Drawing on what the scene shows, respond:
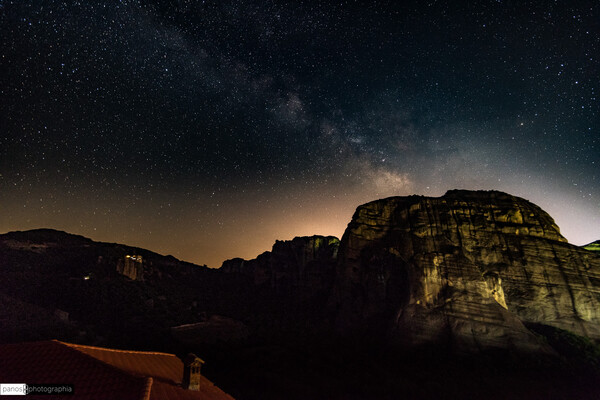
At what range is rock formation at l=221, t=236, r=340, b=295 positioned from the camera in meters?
78.8

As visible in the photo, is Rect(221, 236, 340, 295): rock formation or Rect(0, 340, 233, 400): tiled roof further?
Rect(221, 236, 340, 295): rock formation

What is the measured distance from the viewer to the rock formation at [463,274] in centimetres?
3934

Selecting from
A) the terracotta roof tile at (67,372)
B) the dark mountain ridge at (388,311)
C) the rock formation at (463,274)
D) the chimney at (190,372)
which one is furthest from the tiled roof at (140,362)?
the rock formation at (463,274)

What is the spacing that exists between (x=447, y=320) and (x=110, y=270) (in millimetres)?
62837

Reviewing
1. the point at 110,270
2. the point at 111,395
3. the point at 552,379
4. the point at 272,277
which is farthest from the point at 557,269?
the point at 110,270

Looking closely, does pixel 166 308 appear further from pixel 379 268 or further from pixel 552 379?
pixel 552 379

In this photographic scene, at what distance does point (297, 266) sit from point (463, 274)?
160 ft

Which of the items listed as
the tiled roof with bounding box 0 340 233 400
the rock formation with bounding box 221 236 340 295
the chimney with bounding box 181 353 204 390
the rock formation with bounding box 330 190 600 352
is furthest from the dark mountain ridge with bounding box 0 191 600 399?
the tiled roof with bounding box 0 340 233 400

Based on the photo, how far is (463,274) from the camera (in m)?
43.4

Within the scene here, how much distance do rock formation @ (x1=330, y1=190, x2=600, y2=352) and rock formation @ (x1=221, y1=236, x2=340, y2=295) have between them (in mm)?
Answer: 20421

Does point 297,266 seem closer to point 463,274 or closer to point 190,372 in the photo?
point 463,274

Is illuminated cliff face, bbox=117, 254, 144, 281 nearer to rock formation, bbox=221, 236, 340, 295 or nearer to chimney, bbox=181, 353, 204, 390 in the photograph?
rock formation, bbox=221, 236, 340, 295

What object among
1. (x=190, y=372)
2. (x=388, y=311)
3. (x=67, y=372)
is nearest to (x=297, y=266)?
(x=388, y=311)

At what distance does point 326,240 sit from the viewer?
8744 cm
